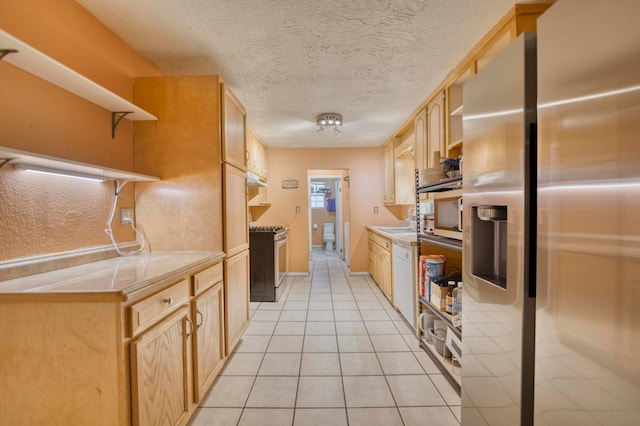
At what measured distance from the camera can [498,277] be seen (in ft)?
4.00

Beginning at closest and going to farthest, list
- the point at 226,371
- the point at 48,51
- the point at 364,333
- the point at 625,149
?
the point at 625,149 → the point at 48,51 → the point at 226,371 → the point at 364,333

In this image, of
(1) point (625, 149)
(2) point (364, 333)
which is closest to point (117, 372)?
(1) point (625, 149)

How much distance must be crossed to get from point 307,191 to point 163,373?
403 centimetres

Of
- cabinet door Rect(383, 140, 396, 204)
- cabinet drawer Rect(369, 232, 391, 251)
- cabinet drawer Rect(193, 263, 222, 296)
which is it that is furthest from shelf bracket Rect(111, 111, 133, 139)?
cabinet door Rect(383, 140, 396, 204)

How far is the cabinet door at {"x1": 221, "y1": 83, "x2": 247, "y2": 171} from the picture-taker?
206cm

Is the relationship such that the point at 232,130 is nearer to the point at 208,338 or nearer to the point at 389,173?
the point at 208,338

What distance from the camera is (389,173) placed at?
15.3 feet

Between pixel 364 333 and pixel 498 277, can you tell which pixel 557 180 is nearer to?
pixel 498 277

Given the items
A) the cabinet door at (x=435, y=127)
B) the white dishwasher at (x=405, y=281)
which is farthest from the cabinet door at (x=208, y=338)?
the cabinet door at (x=435, y=127)

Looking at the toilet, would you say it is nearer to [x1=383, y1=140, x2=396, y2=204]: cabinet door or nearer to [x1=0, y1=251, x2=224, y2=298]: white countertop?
[x1=383, y1=140, x2=396, y2=204]: cabinet door

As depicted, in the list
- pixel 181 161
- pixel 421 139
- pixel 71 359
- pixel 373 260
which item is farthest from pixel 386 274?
pixel 71 359

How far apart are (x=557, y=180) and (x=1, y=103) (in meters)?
2.08

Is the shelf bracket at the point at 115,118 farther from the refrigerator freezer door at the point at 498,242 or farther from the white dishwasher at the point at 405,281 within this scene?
the white dishwasher at the point at 405,281

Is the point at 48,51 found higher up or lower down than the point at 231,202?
higher up
